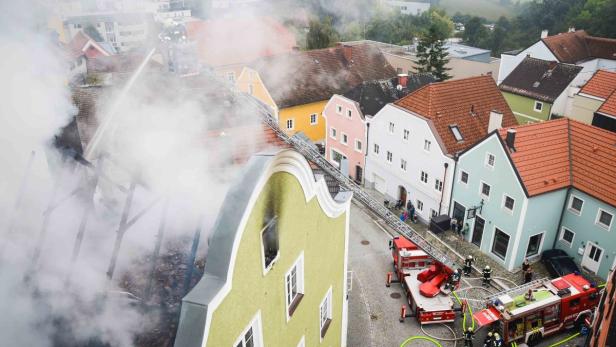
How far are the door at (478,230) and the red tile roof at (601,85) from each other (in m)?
13.5

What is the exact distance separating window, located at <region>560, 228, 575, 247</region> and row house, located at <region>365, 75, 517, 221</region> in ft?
18.0

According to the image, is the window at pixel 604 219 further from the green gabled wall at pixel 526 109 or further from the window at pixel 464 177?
the green gabled wall at pixel 526 109

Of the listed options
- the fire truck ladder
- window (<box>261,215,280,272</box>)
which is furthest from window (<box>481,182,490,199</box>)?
window (<box>261,215,280,272</box>)

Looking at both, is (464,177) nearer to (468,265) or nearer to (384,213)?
(468,265)

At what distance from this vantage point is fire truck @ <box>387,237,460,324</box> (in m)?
17.3

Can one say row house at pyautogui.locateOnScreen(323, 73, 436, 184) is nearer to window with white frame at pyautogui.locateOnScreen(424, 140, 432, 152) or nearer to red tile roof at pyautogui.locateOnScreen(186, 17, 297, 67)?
window with white frame at pyautogui.locateOnScreen(424, 140, 432, 152)

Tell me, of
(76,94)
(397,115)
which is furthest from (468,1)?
(76,94)

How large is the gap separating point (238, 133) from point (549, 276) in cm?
1542

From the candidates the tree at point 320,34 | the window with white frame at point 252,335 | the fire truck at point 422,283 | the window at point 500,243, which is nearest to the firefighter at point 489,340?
the fire truck at point 422,283

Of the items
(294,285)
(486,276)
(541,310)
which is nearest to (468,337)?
(541,310)

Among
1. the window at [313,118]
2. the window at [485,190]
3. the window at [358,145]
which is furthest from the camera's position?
the window at [313,118]

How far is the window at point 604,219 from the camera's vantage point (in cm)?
1879

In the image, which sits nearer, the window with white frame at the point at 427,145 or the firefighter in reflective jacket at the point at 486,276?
the firefighter in reflective jacket at the point at 486,276

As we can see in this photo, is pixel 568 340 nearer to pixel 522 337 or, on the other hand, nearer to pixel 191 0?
pixel 522 337
